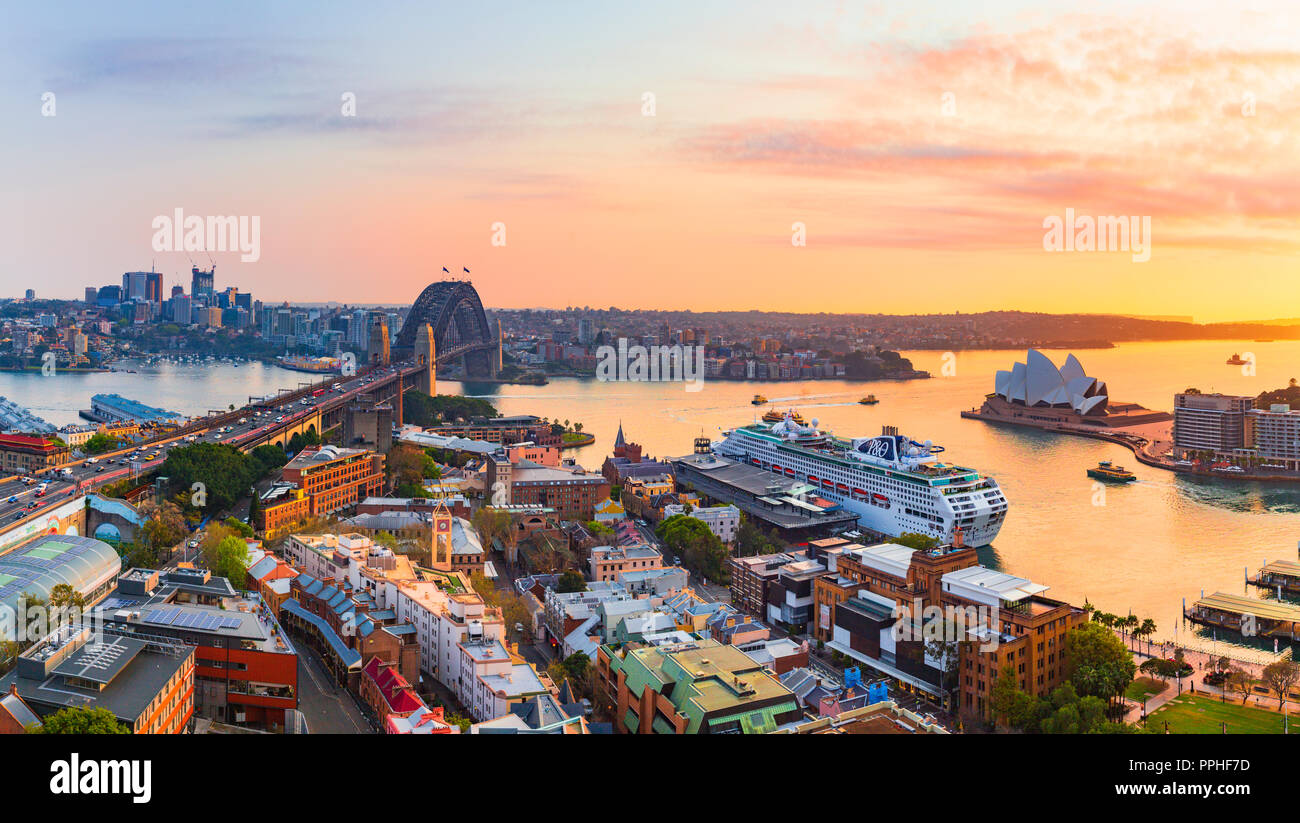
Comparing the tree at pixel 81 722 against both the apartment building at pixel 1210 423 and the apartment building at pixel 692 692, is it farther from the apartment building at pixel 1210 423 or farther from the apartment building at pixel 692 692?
the apartment building at pixel 1210 423

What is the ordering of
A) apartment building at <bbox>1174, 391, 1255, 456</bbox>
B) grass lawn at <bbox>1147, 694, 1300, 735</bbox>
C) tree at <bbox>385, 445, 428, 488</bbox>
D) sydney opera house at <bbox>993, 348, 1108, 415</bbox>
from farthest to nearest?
sydney opera house at <bbox>993, 348, 1108, 415</bbox> → apartment building at <bbox>1174, 391, 1255, 456</bbox> → tree at <bbox>385, 445, 428, 488</bbox> → grass lawn at <bbox>1147, 694, 1300, 735</bbox>

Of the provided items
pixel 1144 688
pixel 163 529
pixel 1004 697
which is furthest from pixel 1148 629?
pixel 163 529

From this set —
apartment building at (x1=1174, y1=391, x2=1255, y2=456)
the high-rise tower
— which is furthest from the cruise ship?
the high-rise tower

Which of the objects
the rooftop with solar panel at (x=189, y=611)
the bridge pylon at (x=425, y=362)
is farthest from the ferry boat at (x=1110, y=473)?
the bridge pylon at (x=425, y=362)

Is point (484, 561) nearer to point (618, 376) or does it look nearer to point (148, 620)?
point (148, 620)
